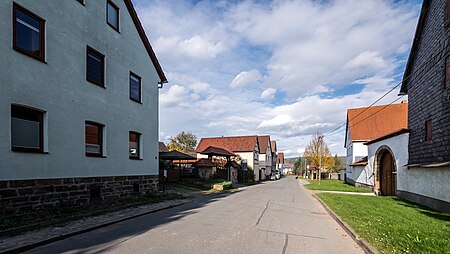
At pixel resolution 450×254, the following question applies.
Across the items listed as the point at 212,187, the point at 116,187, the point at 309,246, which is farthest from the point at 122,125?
the point at 212,187

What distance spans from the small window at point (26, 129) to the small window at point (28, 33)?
71.3 inches

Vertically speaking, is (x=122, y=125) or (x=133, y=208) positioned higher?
(x=122, y=125)

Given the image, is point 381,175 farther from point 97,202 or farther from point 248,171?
point 248,171

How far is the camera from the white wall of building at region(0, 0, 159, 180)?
8586mm

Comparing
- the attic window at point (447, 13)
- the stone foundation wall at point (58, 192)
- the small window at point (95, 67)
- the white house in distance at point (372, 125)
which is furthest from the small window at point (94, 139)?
the white house in distance at point (372, 125)

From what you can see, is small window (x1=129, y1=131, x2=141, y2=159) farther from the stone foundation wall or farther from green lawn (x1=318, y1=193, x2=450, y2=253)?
green lawn (x1=318, y1=193, x2=450, y2=253)

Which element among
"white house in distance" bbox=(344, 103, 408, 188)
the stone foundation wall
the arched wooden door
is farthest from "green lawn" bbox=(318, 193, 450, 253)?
"white house in distance" bbox=(344, 103, 408, 188)

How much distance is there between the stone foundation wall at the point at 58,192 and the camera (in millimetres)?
8312

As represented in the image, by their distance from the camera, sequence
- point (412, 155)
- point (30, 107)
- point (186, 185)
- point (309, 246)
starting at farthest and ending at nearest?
point (186, 185) < point (412, 155) < point (30, 107) < point (309, 246)

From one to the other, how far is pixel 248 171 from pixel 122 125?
3327cm

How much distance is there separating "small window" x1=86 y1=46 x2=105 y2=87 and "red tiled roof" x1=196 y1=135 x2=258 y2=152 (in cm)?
3636

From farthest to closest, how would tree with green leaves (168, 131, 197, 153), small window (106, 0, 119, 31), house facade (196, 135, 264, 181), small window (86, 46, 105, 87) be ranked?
tree with green leaves (168, 131, 197, 153)
house facade (196, 135, 264, 181)
small window (106, 0, 119, 31)
small window (86, 46, 105, 87)

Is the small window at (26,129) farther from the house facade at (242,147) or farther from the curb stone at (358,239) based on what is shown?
the house facade at (242,147)

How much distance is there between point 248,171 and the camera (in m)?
45.5
